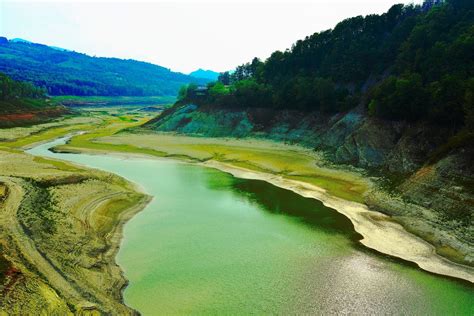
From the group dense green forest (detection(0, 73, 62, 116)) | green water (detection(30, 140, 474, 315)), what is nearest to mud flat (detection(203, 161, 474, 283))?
green water (detection(30, 140, 474, 315))

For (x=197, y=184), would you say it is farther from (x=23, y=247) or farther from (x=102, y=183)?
(x=23, y=247)

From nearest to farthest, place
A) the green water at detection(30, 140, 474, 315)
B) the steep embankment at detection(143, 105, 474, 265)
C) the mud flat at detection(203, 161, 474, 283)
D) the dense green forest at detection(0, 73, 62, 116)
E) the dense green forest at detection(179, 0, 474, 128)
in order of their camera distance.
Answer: the green water at detection(30, 140, 474, 315) → the mud flat at detection(203, 161, 474, 283) → the steep embankment at detection(143, 105, 474, 265) → the dense green forest at detection(179, 0, 474, 128) → the dense green forest at detection(0, 73, 62, 116)

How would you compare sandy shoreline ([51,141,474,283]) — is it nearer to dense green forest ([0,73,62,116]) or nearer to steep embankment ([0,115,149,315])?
steep embankment ([0,115,149,315])

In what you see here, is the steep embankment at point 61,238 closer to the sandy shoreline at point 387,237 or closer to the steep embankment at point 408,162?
the sandy shoreline at point 387,237

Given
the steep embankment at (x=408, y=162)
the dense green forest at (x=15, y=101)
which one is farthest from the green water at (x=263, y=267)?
the dense green forest at (x=15, y=101)

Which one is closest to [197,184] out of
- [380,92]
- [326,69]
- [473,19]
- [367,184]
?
[367,184]

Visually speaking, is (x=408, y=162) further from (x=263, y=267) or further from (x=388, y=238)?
(x=263, y=267)
